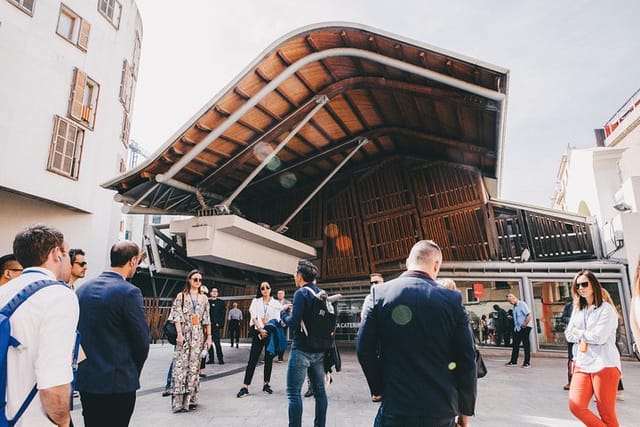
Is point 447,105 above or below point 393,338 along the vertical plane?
above

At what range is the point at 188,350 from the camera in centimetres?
547

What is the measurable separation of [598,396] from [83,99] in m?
18.5

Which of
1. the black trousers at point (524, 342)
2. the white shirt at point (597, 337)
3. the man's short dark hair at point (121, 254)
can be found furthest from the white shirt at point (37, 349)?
the black trousers at point (524, 342)

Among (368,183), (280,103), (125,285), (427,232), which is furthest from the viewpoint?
(368,183)

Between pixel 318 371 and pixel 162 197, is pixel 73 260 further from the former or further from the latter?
pixel 162 197

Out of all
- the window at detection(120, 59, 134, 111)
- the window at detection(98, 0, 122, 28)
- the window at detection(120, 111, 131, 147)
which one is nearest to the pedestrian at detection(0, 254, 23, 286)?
the window at detection(120, 59, 134, 111)

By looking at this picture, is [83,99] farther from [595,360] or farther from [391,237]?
[595,360]

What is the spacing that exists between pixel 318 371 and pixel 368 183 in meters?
12.6

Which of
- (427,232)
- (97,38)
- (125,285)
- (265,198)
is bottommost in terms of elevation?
(125,285)

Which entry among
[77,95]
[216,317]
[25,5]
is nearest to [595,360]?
[216,317]

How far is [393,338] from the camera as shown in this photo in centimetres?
226

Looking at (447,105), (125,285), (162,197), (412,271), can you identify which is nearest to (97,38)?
(162,197)

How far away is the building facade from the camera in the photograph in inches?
521

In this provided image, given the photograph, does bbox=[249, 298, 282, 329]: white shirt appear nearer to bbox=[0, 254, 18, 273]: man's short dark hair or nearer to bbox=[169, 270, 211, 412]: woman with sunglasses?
bbox=[169, 270, 211, 412]: woman with sunglasses
